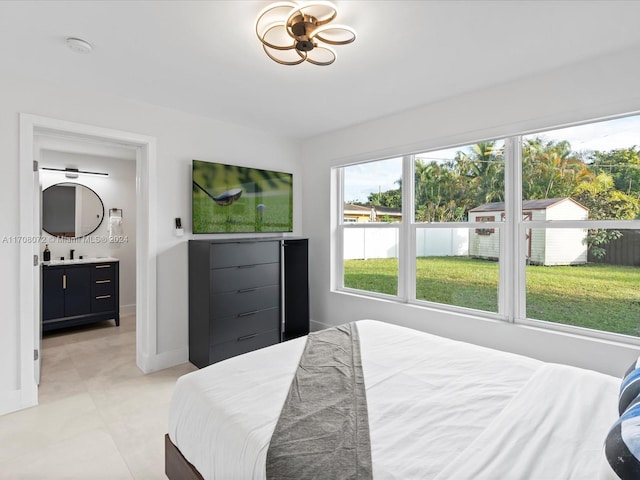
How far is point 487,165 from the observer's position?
2.89 m

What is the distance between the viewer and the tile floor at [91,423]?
1.88 meters

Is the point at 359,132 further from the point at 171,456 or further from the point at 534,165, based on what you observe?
the point at 171,456

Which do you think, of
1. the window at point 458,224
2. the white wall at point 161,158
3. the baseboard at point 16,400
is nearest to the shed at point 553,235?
the window at point 458,224

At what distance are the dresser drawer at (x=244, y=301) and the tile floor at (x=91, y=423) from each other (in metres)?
0.66

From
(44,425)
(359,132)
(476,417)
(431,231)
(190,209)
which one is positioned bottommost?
(44,425)

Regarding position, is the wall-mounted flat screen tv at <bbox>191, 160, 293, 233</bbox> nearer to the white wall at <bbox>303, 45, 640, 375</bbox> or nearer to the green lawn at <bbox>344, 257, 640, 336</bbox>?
the white wall at <bbox>303, 45, 640, 375</bbox>

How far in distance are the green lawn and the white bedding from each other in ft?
3.48

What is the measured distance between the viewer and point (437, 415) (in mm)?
1300

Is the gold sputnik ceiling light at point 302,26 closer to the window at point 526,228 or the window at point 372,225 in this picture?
Answer: the window at point 526,228

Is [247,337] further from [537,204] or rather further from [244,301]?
[537,204]

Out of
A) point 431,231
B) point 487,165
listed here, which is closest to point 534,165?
point 487,165

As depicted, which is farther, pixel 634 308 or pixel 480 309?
pixel 480 309

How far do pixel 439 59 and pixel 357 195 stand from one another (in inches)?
72.2

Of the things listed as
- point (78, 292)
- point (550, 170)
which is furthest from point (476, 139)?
point (78, 292)
